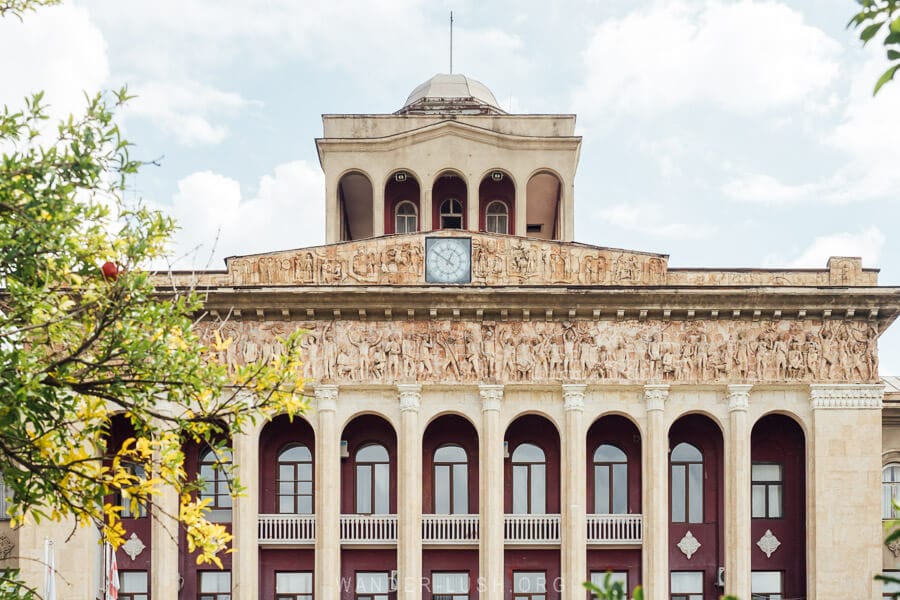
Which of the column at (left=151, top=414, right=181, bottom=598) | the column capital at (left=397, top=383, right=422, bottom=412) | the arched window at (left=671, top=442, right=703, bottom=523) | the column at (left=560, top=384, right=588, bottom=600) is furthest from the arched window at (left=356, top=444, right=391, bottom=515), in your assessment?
the arched window at (left=671, top=442, right=703, bottom=523)

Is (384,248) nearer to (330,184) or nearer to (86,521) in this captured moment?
(330,184)

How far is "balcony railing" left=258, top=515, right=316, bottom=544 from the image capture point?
2920 cm

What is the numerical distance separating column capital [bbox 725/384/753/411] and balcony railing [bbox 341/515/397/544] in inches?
326

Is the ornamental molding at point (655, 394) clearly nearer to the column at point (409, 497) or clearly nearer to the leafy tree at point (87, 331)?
the column at point (409, 497)

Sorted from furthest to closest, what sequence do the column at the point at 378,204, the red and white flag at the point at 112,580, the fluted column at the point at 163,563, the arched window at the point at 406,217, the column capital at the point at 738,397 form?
1. the arched window at the point at 406,217
2. the column at the point at 378,204
3. the column capital at the point at 738,397
4. the fluted column at the point at 163,563
5. the red and white flag at the point at 112,580

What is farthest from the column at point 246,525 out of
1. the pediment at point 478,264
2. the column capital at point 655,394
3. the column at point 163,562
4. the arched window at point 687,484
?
the arched window at point 687,484

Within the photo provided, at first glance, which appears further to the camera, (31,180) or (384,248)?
(384,248)

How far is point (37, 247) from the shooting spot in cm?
1140

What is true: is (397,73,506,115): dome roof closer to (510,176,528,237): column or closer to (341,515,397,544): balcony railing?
(510,176,528,237): column

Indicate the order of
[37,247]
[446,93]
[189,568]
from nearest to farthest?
[37,247] < [189,568] < [446,93]

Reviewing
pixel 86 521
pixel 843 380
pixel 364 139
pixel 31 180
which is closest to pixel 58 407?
pixel 86 521

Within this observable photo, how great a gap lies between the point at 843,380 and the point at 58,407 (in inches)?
855

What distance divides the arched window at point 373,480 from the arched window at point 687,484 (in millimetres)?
6891

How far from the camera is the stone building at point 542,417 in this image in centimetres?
2872
